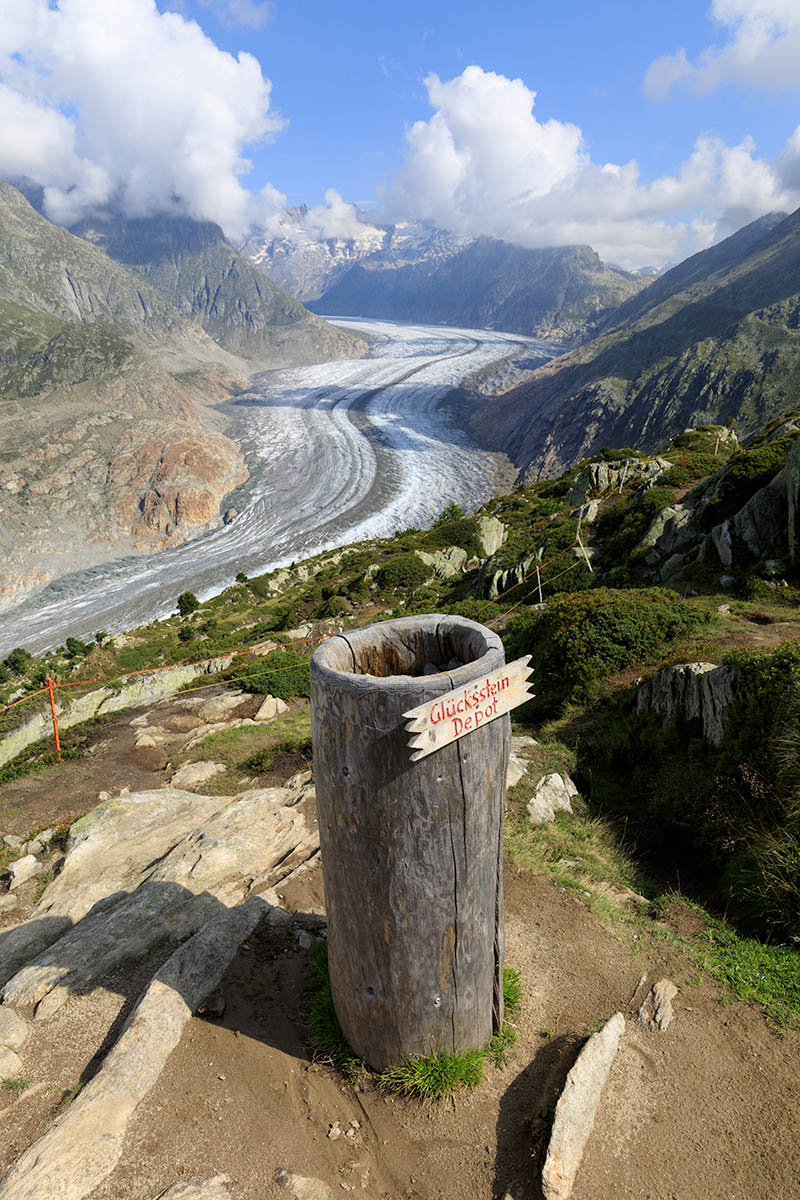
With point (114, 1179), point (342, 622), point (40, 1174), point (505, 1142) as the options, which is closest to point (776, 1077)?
point (505, 1142)

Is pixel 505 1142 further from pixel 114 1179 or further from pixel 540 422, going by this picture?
pixel 540 422

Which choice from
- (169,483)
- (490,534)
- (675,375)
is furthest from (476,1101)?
(675,375)

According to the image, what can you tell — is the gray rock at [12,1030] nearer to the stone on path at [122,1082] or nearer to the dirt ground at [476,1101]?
the dirt ground at [476,1101]

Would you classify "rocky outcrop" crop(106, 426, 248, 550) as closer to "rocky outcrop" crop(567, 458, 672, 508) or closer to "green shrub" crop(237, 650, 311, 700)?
"rocky outcrop" crop(567, 458, 672, 508)

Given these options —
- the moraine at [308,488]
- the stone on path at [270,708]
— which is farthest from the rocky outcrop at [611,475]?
the moraine at [308,488]

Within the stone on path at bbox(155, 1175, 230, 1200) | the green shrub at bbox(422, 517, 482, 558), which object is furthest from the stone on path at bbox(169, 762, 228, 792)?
the green shrub at bbox(422, 517, 482, 558)

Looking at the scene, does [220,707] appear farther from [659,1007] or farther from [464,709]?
[464,709]
